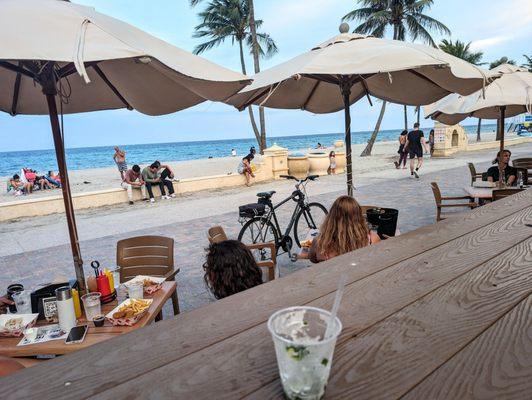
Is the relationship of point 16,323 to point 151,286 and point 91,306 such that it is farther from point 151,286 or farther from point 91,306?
point 151,286

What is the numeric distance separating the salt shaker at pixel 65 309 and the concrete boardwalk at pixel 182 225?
1905 millimetres

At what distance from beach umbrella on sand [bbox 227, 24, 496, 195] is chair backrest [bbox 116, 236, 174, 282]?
1.85 m

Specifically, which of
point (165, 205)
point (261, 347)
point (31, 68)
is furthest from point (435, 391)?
point (165, 205)

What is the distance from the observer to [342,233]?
3025mm

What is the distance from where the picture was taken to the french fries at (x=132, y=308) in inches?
88.4

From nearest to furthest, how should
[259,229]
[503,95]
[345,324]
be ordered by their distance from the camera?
[345,324] → [259,229] → [503,95]

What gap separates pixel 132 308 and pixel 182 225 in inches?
224

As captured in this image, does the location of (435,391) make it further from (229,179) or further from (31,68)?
(229,179)

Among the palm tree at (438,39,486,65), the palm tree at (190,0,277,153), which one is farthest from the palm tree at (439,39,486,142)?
the palm tree at (190,0,277,153)

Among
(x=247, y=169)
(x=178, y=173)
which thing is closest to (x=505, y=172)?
(x=247, y=169)

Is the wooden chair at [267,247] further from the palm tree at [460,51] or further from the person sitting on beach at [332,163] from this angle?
the palm tree at [460,51]

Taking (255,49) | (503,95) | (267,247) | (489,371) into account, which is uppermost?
(255,49)

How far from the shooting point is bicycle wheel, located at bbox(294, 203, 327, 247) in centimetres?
562

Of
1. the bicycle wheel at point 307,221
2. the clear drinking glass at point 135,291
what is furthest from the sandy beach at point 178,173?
the clear drinking glass at point 135,291
